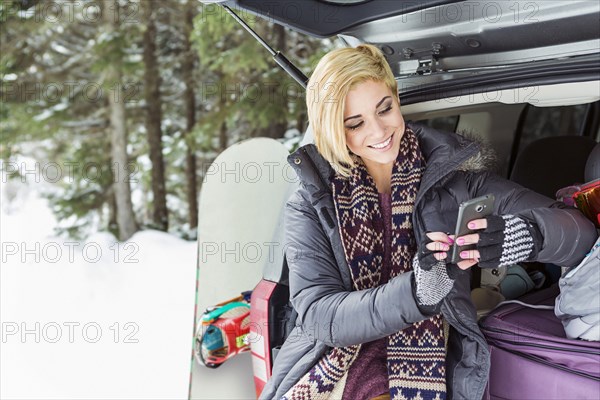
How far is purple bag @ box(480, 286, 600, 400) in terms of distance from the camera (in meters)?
1.38

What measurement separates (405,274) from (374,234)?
234mm

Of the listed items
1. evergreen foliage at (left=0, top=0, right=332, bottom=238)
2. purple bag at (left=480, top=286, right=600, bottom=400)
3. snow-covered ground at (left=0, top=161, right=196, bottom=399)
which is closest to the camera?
purple bag at (left=480, top=286, right=600, bottom=400)

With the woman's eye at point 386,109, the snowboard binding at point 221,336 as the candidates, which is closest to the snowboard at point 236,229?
the snowboard binding at point 221,336

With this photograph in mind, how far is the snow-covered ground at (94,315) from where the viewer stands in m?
3.61

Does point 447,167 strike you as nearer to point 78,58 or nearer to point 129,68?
point 129,68

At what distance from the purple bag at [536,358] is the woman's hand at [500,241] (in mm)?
235

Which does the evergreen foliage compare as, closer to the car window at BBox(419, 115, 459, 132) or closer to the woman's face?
the car window at BBox(419, 115, 459, 132)

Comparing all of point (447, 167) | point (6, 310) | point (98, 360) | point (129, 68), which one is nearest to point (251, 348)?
point (447, 167)

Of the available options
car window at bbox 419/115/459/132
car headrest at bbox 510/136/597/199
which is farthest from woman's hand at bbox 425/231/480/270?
car window at bbox 419/115/459/132

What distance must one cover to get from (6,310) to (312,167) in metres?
4.57

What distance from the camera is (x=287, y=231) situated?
175cm

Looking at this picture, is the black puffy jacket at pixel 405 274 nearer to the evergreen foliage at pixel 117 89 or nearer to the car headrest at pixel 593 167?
the car headrest at pixel 593 167

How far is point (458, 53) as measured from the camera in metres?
1.90

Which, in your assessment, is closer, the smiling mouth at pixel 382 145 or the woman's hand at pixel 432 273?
the woman's hand at pixel 432 273
